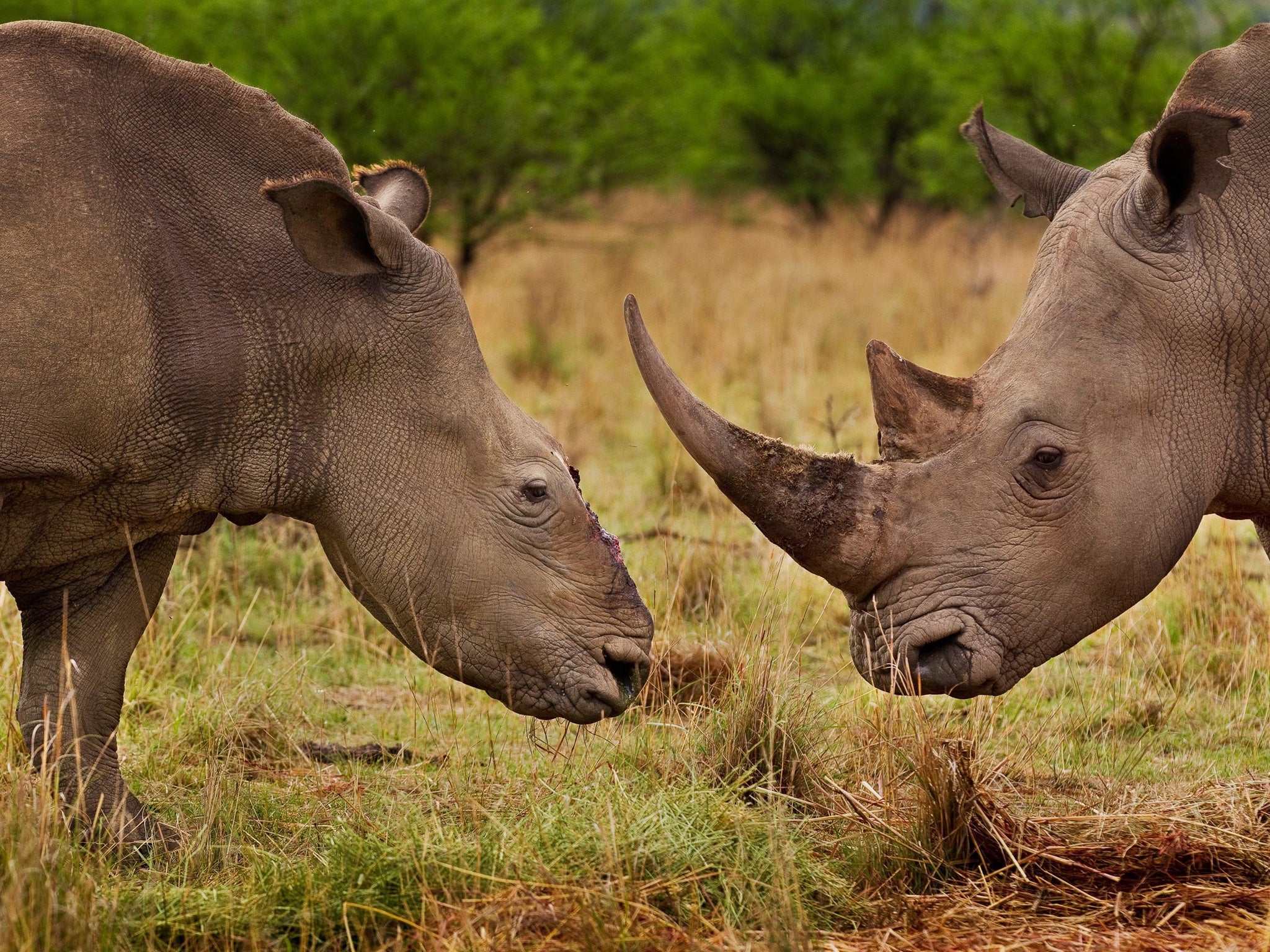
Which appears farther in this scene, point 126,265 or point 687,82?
point 687,82

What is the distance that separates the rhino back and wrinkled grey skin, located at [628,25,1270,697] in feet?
3.23

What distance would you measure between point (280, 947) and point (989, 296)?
10.9m

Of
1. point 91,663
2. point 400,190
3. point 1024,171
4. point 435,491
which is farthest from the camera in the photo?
point 1024,171

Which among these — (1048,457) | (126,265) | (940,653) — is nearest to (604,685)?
(940,653)

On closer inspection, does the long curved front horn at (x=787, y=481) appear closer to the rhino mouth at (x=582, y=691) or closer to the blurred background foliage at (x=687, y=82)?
the rhino mouth at (x=582, y=691)

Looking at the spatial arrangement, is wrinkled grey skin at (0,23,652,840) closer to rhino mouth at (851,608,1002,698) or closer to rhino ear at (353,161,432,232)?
rhino ear at (353,161,432,232)

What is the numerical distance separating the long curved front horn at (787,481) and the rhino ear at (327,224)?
2.26ft

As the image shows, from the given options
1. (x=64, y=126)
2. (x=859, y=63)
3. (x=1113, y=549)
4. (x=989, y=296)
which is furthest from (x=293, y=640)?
(x=859, y=63)

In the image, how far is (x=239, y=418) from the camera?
4.12m

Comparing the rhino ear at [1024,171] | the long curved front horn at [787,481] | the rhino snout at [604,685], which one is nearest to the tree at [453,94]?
the rhino ear at [1024,171]

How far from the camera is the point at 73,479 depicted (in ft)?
13.0

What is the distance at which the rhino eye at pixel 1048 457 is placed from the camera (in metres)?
4.29

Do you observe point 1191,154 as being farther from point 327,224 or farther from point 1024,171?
point 327,224

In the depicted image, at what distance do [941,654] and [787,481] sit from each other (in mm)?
597
